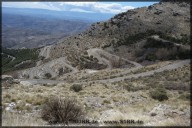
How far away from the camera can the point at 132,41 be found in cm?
10525

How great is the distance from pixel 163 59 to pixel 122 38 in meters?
35.8

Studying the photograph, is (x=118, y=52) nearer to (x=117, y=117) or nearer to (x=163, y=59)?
(x=163, y=59)

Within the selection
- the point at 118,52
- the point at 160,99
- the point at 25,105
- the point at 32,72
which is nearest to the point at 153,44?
the point at 118,52

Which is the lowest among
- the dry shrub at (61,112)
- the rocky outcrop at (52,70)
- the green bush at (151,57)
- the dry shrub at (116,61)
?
the rocky outcrop at (52,70)

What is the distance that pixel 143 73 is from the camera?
195ft

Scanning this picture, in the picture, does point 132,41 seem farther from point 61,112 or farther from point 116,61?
point 61,112

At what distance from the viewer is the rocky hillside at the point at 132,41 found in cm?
8581

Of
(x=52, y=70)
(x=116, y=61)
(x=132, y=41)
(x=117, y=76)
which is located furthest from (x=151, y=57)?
(x=117, y=76)

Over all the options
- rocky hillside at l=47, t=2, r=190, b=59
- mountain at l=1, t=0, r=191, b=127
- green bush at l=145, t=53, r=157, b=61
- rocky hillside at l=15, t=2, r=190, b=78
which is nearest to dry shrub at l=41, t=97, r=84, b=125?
mountain at l=1, t=0, r=191, b=127

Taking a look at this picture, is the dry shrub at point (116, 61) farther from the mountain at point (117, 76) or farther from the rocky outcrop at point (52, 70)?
the rocky outcrop at point (52, 70)

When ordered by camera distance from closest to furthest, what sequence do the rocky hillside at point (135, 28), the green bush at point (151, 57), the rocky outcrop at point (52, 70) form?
the green bush at point (151, 57), the rocky outcrop at point (52, 70), the rocky hillside at point (135, 28)

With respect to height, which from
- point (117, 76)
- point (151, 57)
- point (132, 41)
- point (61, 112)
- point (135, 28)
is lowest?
point (117, 76)

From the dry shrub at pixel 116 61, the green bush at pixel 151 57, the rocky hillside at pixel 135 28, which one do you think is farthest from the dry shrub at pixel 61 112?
the rocky hillside at pixel 135 28

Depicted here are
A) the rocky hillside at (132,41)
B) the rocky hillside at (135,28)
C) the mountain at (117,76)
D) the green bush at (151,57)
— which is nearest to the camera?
the mountain at (117,76)
